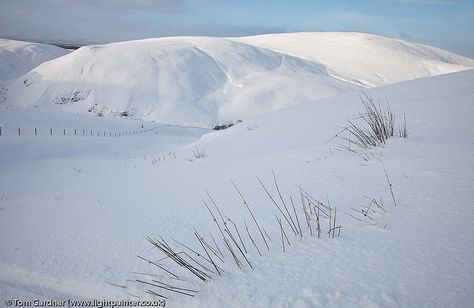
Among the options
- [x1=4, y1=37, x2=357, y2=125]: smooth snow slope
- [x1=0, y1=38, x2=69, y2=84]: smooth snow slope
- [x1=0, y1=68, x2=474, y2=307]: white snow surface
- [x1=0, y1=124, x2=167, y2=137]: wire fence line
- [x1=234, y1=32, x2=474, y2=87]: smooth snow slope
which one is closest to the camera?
[x1=0, y1=68, x2=474, y2=307]: white snow surface

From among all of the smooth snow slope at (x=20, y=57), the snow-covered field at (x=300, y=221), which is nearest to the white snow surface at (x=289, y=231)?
the snow-covered field at (x=300, y=221)

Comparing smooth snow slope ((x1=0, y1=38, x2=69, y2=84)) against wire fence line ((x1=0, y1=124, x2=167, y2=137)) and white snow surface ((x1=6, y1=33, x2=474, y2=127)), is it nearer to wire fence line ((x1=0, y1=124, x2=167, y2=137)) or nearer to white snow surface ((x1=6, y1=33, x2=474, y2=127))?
white snow surface ((x1=6, y1=33, x2=474, y2=127))

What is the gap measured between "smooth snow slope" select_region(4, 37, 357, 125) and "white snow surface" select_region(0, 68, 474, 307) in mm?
29791

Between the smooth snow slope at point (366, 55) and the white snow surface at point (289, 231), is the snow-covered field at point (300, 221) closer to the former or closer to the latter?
the white snow surface at point (289, 231)

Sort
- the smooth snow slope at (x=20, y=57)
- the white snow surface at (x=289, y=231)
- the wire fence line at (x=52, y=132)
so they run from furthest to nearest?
the smooth snow slope at (x=20, y=57) → the wire fence line at (x=52, y=132) → the white snow surface at (x=289, y=231)

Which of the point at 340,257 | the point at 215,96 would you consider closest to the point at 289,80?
the point at 215,96

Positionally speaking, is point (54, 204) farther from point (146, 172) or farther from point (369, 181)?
point (369, 181)

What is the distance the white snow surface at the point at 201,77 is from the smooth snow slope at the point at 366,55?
18 cm

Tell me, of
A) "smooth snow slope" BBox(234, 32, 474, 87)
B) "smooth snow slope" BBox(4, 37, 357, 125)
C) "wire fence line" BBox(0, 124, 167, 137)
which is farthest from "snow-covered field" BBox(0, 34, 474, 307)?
"smooth snow slope" BBox(234, 32, 474, 87)

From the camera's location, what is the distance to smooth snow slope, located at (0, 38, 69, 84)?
66.8m

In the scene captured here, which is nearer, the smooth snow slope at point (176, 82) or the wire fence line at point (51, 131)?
the wire fence line at point (51, 131)

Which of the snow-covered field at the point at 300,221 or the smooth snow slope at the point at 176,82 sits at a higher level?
the snow-covered field at the point at 300,221

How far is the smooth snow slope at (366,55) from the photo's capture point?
50691 mm

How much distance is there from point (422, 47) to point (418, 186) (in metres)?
78.3
